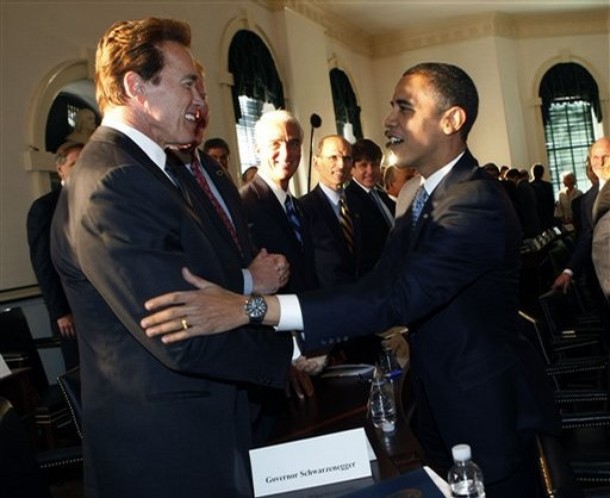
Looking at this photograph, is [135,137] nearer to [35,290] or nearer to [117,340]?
[117,340]

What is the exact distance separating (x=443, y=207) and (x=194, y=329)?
0.73m

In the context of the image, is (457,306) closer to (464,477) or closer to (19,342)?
(464,477)

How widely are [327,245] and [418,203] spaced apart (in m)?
1.71

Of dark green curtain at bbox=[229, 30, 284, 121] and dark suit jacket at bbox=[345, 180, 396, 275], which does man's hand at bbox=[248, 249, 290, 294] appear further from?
dark green curtain at bbox=[229, 30, 284, 121]

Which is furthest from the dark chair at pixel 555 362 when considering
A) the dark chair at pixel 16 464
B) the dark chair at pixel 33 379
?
the dark chair at pixel 33 379

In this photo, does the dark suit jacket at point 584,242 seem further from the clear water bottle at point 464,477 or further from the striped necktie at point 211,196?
the clear water bottle at point 464,477

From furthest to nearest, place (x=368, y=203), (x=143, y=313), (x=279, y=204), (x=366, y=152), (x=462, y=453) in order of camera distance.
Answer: (x=366, y=152) < (x=368, y=203) < (x=279, y=204) < (x=143, y=313) < (x=462, y=453)

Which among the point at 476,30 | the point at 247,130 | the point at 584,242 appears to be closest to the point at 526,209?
the point at 247,130

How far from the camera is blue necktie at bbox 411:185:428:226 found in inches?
74.5

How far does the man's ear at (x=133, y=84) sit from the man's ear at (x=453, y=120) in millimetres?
812

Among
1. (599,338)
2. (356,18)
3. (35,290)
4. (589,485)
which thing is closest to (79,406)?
(589,485)

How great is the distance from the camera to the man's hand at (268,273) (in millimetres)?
1788

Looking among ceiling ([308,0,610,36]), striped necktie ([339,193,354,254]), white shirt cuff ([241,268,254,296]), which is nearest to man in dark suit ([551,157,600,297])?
striped necktie ([339,193,354,254])

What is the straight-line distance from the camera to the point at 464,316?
1.75 metres
